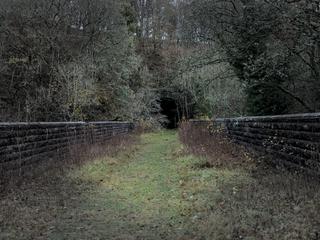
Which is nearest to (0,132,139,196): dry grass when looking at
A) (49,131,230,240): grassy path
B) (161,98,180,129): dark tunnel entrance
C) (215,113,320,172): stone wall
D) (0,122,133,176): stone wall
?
(0,122,133,176): stone wall

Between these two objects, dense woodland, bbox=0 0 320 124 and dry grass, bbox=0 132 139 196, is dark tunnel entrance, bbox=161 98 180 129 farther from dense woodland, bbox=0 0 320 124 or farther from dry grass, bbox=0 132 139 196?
dry grass, bbox=0 132 139 196

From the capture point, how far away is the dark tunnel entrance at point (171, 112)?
50934 millimetres

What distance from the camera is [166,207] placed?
7168 mm

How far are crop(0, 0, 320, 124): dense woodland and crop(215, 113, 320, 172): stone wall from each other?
100 inches

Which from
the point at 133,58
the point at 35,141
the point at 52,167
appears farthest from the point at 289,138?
the point at 133,58

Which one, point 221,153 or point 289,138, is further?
point 221,153

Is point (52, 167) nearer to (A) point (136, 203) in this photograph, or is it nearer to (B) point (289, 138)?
(A) point (136, 203)

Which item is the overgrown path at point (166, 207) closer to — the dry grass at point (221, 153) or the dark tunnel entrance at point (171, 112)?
the dry grass at point (221, 153)

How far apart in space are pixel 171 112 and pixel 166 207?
44.4 metres

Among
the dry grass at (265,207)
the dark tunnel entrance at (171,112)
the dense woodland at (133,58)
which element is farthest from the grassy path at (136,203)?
the dark tunnel entrance at (171,112)

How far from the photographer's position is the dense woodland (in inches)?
565

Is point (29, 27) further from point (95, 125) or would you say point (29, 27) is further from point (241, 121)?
point (241, 121)

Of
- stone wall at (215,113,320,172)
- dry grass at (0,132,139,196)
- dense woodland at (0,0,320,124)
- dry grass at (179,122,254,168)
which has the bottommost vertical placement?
dry grass at (179,122,254,168)

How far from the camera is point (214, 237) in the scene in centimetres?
525
